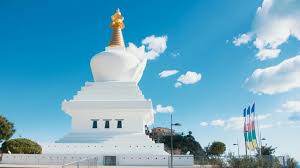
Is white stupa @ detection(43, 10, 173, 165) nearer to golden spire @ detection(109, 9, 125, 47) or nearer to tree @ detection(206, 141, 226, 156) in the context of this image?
golden spire @ detection(109, 9, 125, 47)

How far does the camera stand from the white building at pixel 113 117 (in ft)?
100

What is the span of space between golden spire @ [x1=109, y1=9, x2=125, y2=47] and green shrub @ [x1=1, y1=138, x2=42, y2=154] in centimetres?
1468

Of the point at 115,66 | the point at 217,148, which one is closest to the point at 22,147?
the point at 115,66

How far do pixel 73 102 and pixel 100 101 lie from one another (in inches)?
109

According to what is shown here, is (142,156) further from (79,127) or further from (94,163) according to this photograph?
(79,127)

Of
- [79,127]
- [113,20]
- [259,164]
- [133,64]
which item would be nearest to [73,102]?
[79,127]

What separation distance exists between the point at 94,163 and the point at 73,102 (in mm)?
10147

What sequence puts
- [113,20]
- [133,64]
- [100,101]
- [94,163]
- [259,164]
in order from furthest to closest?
[113,20]
[133,64]
[100,101]
[94,163]
[259,164]

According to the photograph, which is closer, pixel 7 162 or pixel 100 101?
pixel 7 162

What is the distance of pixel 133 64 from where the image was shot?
3947 cm

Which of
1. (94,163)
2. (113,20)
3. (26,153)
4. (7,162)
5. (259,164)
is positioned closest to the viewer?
(259,164)

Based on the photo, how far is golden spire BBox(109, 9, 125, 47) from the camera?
41.2 meters

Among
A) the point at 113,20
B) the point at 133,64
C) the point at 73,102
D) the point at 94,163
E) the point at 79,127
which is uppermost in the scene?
the point at 113,20

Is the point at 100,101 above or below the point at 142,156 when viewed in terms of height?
above
